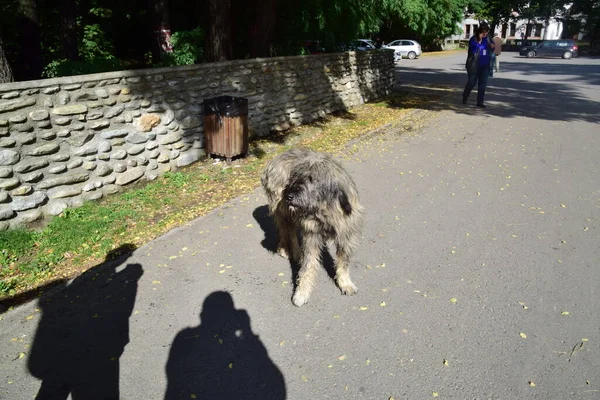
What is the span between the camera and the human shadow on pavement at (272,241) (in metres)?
4.73

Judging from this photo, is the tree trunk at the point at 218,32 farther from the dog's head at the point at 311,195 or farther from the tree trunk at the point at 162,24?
the dog's head at the point at 311,195

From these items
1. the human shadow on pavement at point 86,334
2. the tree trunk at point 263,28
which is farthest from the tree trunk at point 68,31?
the human shadow on pavement at point 86,334

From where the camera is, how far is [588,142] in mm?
9750

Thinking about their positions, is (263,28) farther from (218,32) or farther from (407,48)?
(407,48)

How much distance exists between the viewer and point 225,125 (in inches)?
314

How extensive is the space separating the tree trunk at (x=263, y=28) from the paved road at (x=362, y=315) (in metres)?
6.27

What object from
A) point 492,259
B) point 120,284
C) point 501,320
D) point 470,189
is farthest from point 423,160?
point 120,284

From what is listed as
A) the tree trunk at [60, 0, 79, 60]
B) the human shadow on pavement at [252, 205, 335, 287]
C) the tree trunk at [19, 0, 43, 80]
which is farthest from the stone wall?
the tree trunk at [60, 0, 79, 60]

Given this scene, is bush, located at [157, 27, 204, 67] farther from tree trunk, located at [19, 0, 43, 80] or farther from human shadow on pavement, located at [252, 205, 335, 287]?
human shadow on pavement, located at [252, 205, 335, 287]

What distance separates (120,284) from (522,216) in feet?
17.6

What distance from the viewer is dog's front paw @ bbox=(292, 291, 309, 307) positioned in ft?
13.4

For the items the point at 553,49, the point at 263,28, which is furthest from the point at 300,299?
the point at 553,49

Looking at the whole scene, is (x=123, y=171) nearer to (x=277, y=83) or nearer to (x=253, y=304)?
(x=253, y=304)

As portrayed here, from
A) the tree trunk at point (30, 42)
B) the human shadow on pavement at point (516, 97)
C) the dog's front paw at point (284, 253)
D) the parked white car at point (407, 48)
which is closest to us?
the dog's front paw at point (284, 253)
